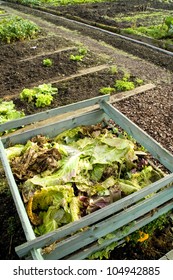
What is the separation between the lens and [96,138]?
4191 mm

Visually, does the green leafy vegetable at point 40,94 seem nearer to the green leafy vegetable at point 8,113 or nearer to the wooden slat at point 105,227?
the green leafy vegetable at point 8,113

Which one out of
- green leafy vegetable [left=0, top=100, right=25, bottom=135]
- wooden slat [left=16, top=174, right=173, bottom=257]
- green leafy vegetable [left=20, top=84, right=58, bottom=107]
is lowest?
wooden slat [left=16, top=174, right=173, bottom=257]

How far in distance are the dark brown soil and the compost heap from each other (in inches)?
22.2

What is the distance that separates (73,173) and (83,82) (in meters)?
3.79

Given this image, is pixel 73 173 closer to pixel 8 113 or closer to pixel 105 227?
pixel 105 227

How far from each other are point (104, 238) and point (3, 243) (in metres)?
1.29

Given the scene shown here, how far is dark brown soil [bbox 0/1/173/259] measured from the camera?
11.2 feet

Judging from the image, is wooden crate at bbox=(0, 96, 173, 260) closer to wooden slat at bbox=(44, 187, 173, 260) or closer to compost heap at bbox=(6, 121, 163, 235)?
wooden slat at bbox=(44, 187, 173, 260)

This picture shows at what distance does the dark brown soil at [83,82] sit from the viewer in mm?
3416

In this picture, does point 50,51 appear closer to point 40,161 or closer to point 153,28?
point 153,28

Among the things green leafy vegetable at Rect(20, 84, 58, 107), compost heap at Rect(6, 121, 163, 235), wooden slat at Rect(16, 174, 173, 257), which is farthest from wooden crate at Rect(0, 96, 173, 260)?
green leafy vegetable at Rect(20, 84, 58, 107)

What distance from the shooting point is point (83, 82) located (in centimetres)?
678

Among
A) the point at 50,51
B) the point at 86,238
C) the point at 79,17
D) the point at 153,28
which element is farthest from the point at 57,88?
the point at 79,17
